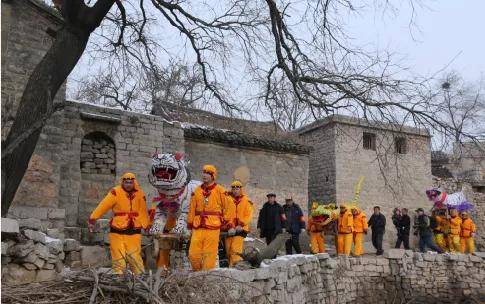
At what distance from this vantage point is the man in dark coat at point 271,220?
1061cm

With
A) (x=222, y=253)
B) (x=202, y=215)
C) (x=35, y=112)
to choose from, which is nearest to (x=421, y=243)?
(x=222, y=253)

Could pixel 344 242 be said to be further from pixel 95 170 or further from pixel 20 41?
pixel 20 41

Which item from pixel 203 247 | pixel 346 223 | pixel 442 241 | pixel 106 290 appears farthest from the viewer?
pixel 442 241

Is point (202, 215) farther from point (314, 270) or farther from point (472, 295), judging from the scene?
point (472, 295)

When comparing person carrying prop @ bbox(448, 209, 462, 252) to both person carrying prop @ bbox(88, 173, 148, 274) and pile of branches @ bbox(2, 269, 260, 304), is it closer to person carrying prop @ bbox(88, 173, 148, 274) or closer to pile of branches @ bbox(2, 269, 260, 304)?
person carrying prop @ bbox(88, 173, 148, 274)

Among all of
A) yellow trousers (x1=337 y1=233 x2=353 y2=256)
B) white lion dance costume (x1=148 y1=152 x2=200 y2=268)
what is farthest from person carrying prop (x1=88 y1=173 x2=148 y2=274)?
yellow trousers (x1=337 y1=233 x2=353 y2=256)

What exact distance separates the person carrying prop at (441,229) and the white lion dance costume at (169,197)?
10.3 meters

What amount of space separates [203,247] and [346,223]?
262 inches

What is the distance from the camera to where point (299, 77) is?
7523 mm

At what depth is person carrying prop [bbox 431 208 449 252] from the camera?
48.4ft

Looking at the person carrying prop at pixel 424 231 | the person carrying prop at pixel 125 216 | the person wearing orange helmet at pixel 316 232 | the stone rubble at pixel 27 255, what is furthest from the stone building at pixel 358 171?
the stone rubble at pixel 27 255

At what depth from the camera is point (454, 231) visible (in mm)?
14625

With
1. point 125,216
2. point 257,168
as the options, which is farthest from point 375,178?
point 125,216

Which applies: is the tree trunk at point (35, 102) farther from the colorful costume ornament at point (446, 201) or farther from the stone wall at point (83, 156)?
the colorful costume ornament at point (446, 201)
